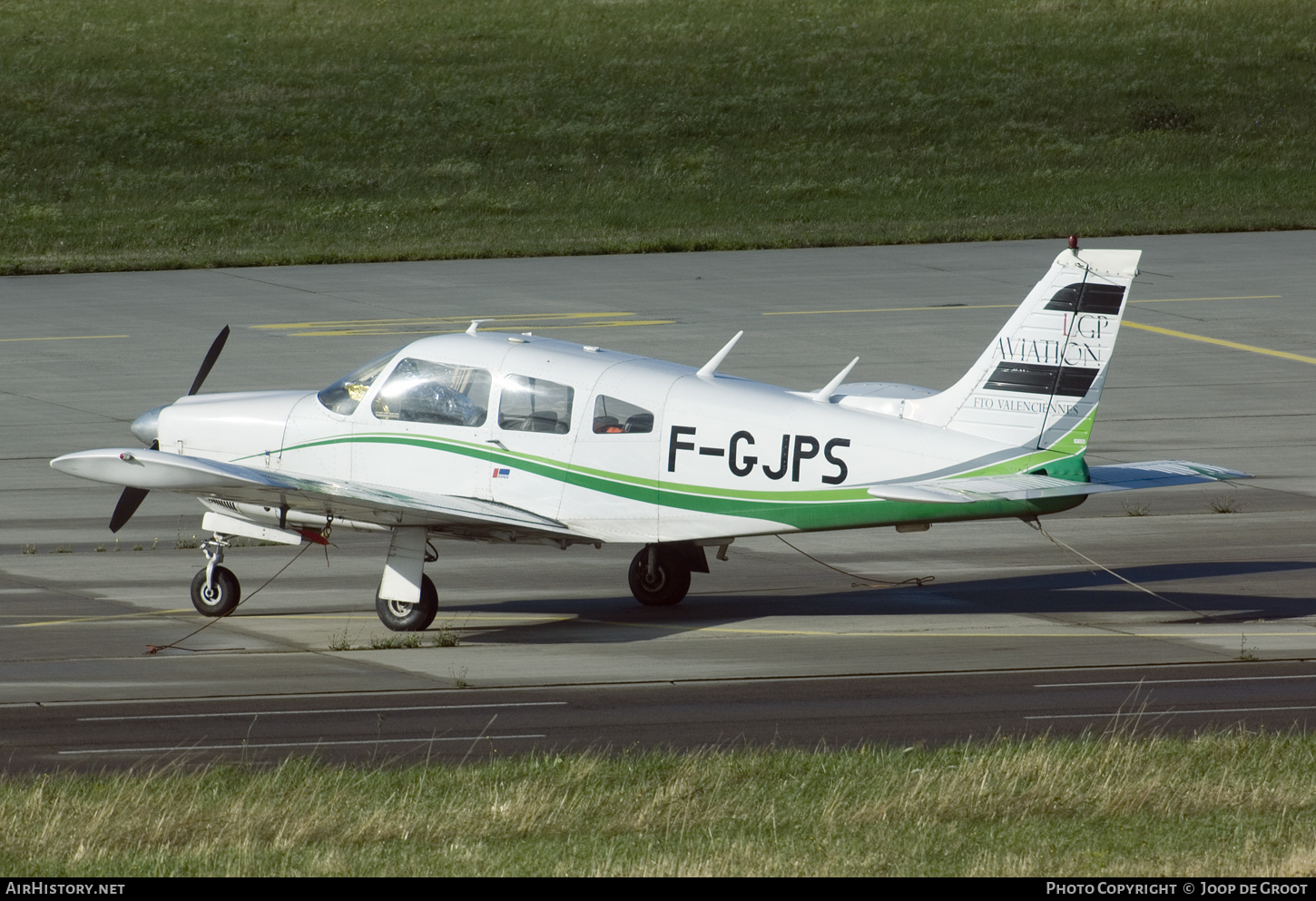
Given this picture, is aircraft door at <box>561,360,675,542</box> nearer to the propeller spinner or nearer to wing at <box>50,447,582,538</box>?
wing at <box>50,447,582,538</box>

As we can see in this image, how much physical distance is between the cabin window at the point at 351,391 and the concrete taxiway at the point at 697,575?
224 centimetres

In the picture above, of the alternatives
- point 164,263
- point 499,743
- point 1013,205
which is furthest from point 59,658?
point 1013,205

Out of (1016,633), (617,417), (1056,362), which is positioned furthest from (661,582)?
(1056,362)

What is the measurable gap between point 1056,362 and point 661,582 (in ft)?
16.3

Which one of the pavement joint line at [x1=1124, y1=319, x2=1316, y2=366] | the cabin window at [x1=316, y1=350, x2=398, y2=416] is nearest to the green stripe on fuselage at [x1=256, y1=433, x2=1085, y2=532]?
the cabin window at [x1=316, y1=350, x2=398, y2=416]

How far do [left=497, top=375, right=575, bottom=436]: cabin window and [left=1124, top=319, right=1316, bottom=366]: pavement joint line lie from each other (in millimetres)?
22579

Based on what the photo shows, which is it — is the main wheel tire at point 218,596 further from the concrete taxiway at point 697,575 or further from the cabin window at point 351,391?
the cabin window at point 351,391

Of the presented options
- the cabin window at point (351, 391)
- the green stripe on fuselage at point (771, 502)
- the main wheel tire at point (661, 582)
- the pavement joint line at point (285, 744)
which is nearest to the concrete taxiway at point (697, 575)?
the main wheel tire at point (661, 582)

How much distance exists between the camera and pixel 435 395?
19.7 m

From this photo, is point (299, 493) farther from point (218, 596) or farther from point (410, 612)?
point (218, 596)

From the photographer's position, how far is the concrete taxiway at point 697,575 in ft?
60.4

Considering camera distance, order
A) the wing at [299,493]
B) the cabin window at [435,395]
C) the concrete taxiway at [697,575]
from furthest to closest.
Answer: the cabin window at [435,395] → the concrete taxiway at [697,575] → the wing at [299,493]

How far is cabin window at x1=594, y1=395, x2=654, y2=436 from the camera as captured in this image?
19234 mm

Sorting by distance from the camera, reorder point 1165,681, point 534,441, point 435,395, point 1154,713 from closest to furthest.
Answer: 1. point 1154,713
2. point 1165,681
3. point 534,441
4. point 435,395
